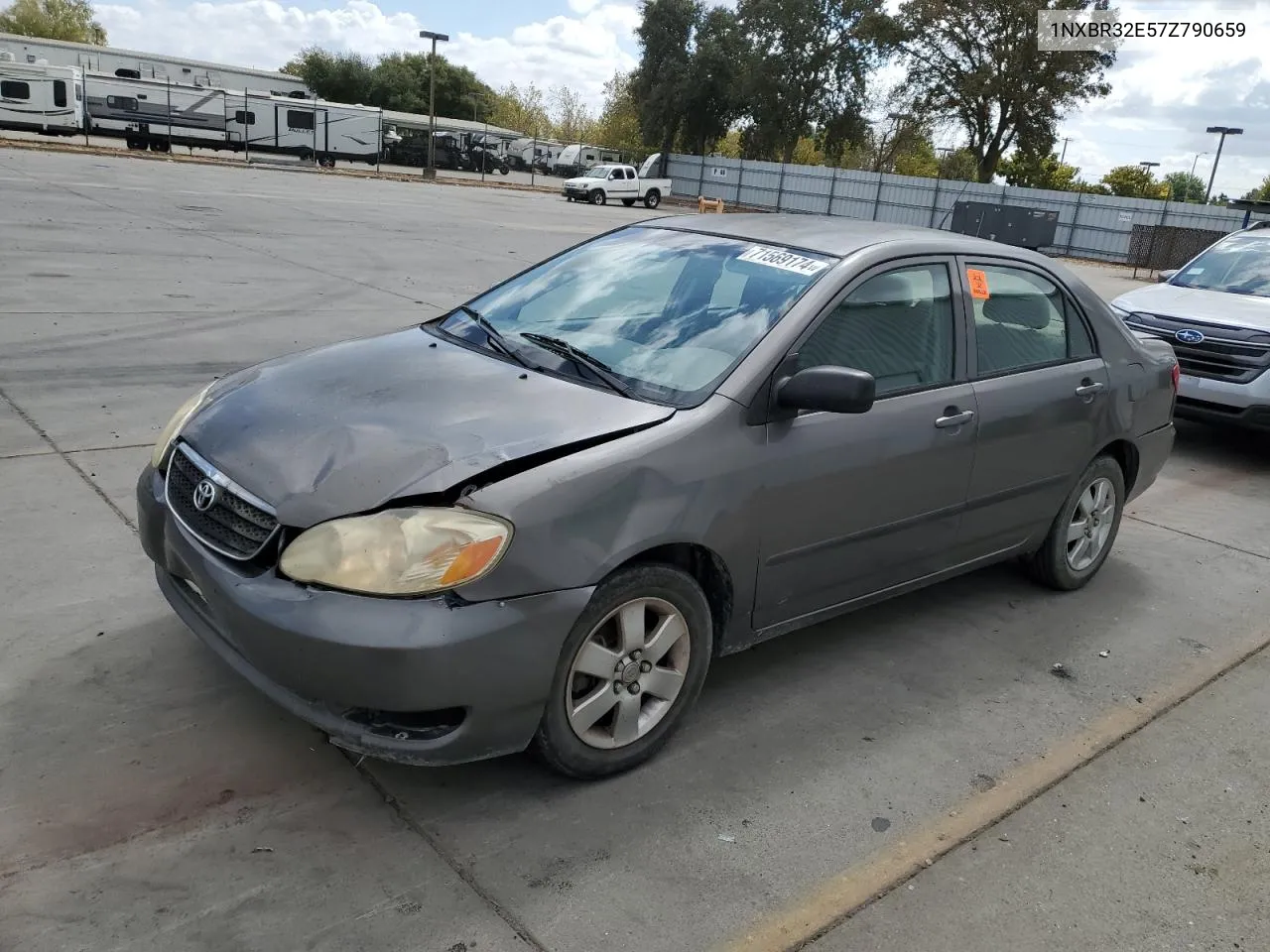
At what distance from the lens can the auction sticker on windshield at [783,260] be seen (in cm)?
364

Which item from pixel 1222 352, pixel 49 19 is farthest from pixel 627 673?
pixel 49 19

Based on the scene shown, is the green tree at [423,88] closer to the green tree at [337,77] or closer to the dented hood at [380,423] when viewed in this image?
the green tree at [337,77]

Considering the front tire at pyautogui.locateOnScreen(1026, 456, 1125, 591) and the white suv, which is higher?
the white suv

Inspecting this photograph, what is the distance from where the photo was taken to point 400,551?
2.59 metres

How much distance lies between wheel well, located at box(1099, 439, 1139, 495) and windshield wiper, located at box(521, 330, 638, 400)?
270 cm

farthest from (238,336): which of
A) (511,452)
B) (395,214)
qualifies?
(395,214)

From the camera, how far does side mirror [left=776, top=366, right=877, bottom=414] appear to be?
3.13m

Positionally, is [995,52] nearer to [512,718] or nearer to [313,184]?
[313,184]

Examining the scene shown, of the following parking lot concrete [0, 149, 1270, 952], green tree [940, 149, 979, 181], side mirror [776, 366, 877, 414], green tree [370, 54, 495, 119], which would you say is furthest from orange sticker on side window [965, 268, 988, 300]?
green tree [370, 54, 495, 119]

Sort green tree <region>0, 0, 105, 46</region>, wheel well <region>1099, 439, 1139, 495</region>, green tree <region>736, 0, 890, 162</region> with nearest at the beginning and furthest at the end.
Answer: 1. wheel well <region>1099, 439, 1139, 495</region>
2. green tree <region>736, 0, 890, 162</region>
3. green tree <region>0, 0, 105, 46</region>

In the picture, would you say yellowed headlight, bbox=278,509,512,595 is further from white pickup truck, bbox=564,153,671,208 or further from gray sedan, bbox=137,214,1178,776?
white pickup truck, bbox=564,153,671,208

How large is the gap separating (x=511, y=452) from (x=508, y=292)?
1.58 metres

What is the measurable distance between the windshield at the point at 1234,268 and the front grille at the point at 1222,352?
40.7 inches

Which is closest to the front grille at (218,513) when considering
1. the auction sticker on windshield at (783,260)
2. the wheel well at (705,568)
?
the wheel well at (705,568)
